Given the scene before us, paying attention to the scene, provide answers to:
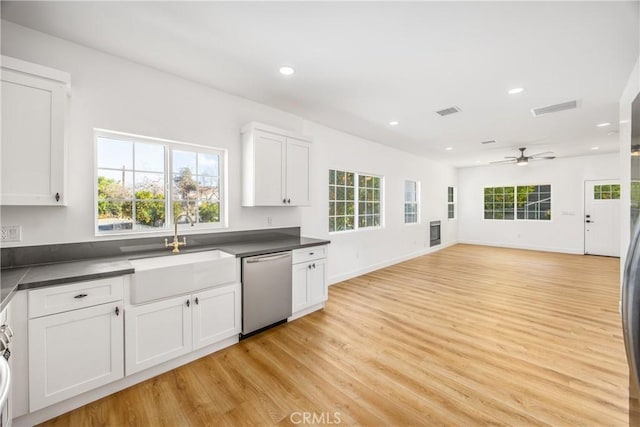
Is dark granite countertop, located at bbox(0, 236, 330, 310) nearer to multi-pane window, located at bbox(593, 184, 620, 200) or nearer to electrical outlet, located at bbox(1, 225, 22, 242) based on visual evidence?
electrical outlet, located at bbox(1, 225, 22, 242)

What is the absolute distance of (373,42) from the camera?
2199 millimetres

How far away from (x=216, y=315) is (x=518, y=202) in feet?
29.9

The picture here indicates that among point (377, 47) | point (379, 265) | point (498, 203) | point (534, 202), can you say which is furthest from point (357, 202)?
point (534, 202)

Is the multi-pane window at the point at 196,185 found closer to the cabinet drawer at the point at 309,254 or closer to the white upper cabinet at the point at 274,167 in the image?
the white upper cabinet at the point at 274,167

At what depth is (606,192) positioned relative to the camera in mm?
6934

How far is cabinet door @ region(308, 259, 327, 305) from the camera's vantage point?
337 cm

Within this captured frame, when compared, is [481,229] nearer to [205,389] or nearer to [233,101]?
[233,101]

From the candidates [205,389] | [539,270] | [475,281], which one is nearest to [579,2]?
[205,389]

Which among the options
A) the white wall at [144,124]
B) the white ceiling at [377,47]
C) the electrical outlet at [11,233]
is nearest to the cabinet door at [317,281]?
the white wall at [144,124]

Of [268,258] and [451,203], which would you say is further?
[451,203]

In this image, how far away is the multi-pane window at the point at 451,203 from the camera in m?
8.93

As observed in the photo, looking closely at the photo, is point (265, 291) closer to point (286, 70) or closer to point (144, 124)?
point (144, 124)

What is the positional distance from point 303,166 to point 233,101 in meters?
1.13

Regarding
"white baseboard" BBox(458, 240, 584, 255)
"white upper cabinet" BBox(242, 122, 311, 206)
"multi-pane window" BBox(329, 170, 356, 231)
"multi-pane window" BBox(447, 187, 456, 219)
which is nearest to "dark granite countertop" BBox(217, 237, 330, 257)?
"white upper cabinet" BBox(242, 122, 311, 206)
